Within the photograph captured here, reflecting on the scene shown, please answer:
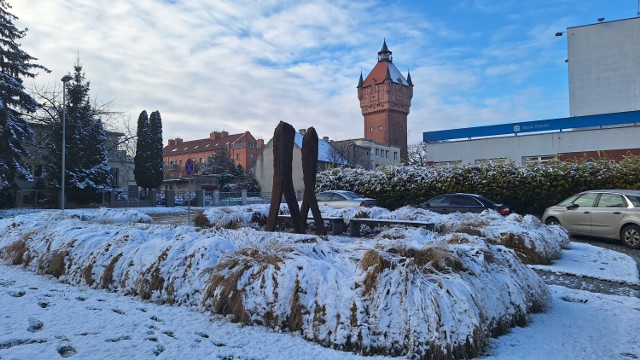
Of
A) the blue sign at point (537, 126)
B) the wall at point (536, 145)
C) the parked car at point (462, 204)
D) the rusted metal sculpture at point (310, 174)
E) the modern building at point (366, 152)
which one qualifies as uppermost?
the modern building at point (366, 152)

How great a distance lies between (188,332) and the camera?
160 inches

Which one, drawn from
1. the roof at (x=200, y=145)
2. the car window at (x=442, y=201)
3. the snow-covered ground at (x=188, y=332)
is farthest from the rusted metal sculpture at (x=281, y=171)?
the roof at (x=200, y=145)

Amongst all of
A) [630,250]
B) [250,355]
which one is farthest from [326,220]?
[250,355]

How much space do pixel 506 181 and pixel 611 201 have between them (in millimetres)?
7101

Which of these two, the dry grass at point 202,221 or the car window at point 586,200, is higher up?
the car window at point 586,200

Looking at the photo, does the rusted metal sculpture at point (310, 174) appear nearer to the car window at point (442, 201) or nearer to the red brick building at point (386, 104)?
the car window at point (442, 201)

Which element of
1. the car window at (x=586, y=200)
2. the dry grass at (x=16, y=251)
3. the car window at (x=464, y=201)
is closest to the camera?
the dry grass at (x=16, y=251)

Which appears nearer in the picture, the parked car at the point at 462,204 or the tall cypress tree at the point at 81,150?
the parked car at the point at 462,204

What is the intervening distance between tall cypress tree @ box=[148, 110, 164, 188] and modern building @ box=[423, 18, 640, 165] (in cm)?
2476

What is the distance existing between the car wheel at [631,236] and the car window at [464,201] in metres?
4.42

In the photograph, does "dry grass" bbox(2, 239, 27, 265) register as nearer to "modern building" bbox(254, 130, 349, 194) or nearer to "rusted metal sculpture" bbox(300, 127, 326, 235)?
"rusted metal sculpture" bbox(300, 127, 326, 235)

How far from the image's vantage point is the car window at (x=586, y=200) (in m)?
12.0

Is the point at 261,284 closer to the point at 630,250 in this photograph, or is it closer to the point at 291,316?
the point at 291,316

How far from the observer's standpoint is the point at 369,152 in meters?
65.2
